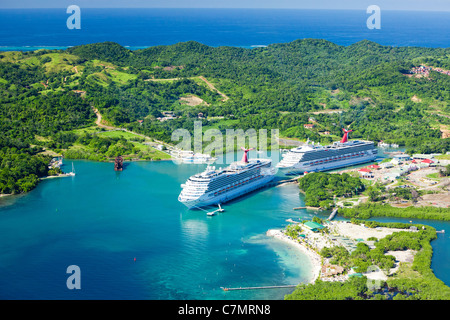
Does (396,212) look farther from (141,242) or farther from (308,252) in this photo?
(141,242)

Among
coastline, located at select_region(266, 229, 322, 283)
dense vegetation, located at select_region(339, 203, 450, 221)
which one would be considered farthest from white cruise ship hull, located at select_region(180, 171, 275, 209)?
dense vegetation, located at select_region(339, 203, 450, 221)

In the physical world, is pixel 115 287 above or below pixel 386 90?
below

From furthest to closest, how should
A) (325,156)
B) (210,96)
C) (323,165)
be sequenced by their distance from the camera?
(210,96) → (325,156) → (323,165)

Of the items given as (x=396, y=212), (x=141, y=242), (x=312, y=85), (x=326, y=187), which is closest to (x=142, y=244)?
(x=141, y=242)

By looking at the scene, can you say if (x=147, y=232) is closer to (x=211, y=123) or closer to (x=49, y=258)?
(x=49, y=258)

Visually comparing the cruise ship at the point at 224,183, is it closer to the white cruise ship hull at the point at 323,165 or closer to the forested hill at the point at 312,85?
the white cruise ship hull at the point at 323,165

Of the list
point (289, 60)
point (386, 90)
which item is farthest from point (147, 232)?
point (289, 60)

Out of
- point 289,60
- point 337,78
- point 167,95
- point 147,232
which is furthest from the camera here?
point 289,60
